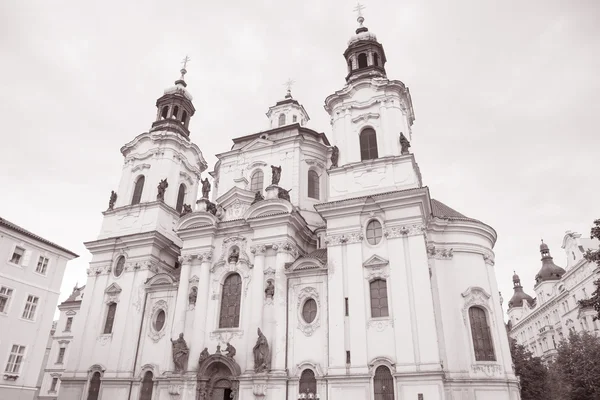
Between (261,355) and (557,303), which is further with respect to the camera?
(557,303)

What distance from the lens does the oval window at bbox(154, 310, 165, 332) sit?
995 inches

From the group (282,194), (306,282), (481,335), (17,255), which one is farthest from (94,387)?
(481,335)

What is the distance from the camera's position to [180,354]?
22.5 meters

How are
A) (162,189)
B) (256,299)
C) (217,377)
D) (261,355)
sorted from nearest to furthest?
1. (261,355)
2. (217,377)
3. (256,299)
4. (162,189)

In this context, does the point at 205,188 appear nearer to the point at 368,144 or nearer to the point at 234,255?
the point at 234,255

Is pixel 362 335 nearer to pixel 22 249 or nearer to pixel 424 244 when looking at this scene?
pixel 424 244

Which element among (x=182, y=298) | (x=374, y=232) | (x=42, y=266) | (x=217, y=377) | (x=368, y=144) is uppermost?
(x=368, y=144)

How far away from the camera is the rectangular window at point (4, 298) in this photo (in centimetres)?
2210

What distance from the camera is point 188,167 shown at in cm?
3225

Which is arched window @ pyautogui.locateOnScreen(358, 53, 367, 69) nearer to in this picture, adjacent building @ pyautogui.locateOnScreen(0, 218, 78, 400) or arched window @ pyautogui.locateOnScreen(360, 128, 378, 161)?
arched window @ pyautogui.locateOnScreen(360, 128, 378, 161)

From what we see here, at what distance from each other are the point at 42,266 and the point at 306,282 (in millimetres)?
14696

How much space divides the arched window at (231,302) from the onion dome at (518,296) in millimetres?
61019

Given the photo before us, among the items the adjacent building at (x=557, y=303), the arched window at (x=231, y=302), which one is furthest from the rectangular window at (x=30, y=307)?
the adjacent building at (x=557, y=303)

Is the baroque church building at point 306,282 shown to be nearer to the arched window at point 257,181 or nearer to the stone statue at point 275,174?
the arched window at point 257,181
